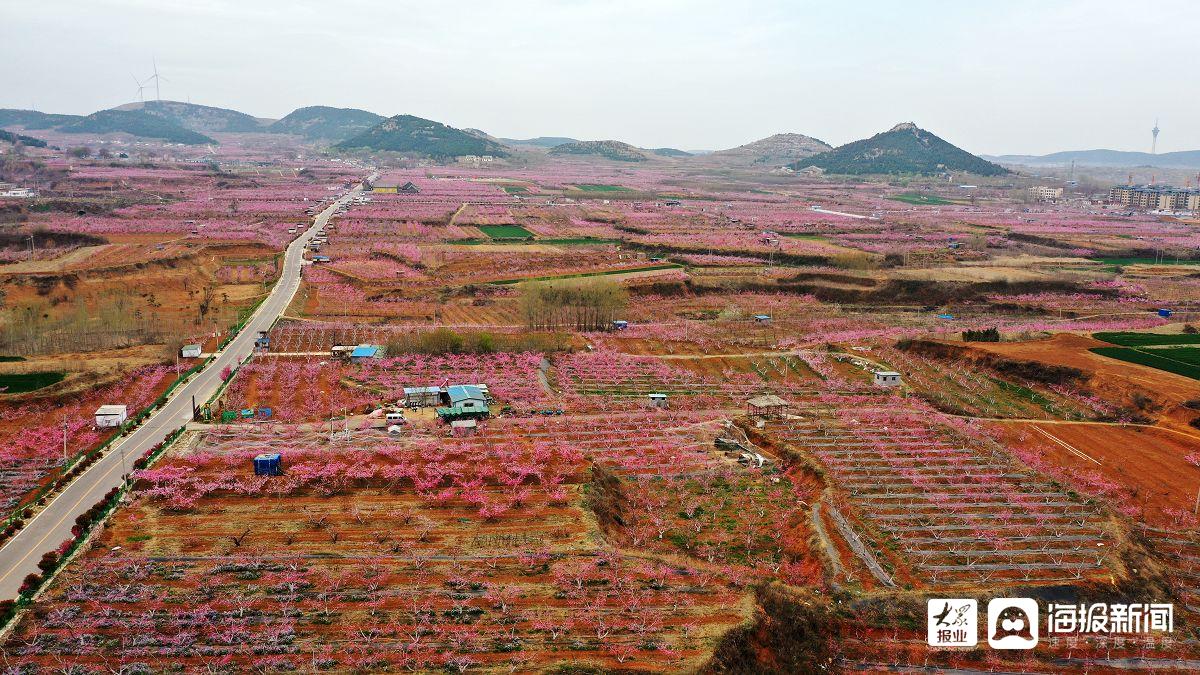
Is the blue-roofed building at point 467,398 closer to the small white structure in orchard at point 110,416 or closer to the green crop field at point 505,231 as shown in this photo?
the small white structure in orchard at point 110,416

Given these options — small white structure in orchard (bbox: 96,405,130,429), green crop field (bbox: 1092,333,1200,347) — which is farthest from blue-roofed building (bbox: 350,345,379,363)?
green crop field (bbox: 1092,333,1200,347)

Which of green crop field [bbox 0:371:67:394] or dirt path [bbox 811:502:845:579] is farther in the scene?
green crop field [bbox 0:371:67:394]

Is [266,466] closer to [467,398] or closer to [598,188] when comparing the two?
[467,398]

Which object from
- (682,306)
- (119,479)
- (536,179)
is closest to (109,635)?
(119,479)

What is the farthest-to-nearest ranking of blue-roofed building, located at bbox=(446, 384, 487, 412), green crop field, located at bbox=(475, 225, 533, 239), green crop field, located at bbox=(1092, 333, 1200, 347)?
green crop field, located at bbox=(475, 225, 533, 239), green crop field, located at bbox=(1092, 333, 1200, 347), blue-roofed building, located at bbox=(446, 384, 487, 412)

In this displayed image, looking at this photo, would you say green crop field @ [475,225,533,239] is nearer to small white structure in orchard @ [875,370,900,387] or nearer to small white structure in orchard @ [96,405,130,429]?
small white structure in orchard @ [875,370,900,387]

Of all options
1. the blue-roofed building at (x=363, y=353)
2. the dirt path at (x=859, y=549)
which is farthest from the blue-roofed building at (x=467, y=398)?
the dirt path at (x=859, y=549)
